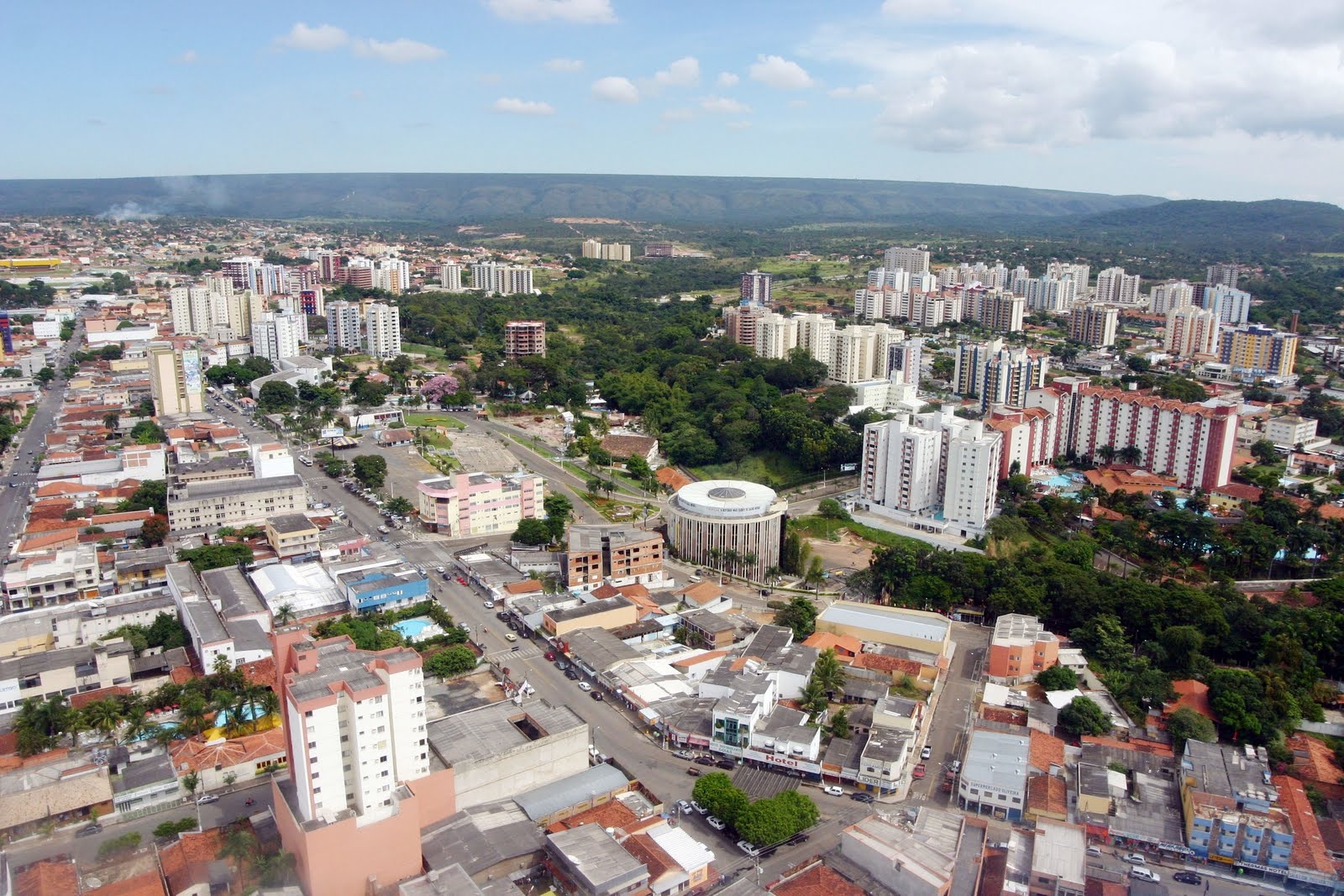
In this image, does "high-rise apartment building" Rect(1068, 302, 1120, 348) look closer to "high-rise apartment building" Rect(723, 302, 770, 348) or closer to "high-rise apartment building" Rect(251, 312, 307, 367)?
"high-rise apartment building" Rect(723, 302, 770, 348)

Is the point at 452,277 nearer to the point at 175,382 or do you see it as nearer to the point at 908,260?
the point at 175,382

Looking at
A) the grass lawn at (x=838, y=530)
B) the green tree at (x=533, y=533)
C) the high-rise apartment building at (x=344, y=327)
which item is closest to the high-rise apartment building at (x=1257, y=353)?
the grass lawn at (x=838, y=530)

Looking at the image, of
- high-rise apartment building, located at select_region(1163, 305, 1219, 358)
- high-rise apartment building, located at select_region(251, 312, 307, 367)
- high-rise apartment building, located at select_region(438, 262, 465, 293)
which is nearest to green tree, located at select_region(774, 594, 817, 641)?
high-rise apartment building, located at select_region(251, 312, 307, 367)

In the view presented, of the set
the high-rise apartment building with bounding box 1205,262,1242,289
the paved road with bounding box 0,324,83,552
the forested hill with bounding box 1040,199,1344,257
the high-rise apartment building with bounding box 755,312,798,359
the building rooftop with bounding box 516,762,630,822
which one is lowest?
the building rooftop with bounding box 516,762,630,822

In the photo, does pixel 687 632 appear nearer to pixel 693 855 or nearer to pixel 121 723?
pixel 693 855

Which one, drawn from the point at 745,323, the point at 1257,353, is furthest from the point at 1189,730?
the point at 1257,353

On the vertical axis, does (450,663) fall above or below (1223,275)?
below

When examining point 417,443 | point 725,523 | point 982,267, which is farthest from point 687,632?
point 982,267
